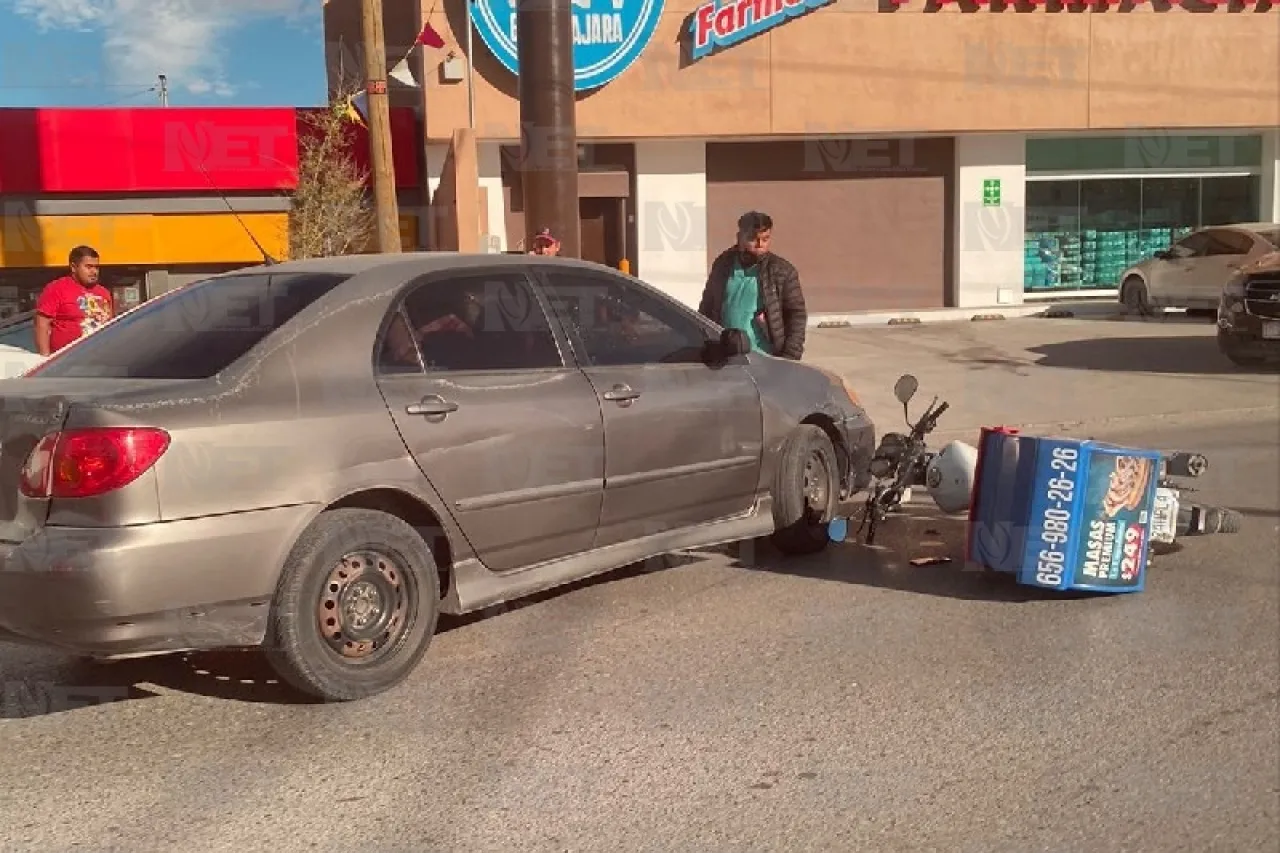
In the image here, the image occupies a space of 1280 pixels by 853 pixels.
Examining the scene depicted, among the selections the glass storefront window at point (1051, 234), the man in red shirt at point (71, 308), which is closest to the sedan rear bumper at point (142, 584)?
the man in red shirt at point (71, 308)

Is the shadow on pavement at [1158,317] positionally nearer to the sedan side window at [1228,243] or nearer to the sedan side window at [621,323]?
the sedan side window at [1228,243]

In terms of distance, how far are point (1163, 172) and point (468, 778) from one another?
23.2 meters

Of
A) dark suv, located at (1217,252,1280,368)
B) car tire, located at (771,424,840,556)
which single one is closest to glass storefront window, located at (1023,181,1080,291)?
dark suv, located at (1217,252,1280,368)

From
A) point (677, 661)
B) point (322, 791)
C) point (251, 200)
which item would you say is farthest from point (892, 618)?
point (251, 200)

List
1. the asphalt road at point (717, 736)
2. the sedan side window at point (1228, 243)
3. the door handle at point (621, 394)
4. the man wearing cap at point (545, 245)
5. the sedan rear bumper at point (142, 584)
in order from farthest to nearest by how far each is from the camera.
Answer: the sedan side window at point (1228, 243) < the man wearing cap at point (545, 245) < the door handle at point (621, 394) < the sedan rear bumper at point (142, 584) < the asphalt road at point (717, 736)

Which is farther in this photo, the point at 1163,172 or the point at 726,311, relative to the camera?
the point at 1163,172

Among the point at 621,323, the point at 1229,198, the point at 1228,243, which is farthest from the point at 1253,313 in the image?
the point at 1229,198

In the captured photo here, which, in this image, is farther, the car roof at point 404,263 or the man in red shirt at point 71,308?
the man in red shirt at point 71,308

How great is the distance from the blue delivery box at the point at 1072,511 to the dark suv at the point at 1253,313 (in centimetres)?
818

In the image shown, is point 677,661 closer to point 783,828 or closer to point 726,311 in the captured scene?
point 783,828

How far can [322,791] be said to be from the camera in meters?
3.92

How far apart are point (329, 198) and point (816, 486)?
14087mm

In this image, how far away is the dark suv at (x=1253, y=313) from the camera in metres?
12.9

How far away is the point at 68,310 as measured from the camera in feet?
28.9
